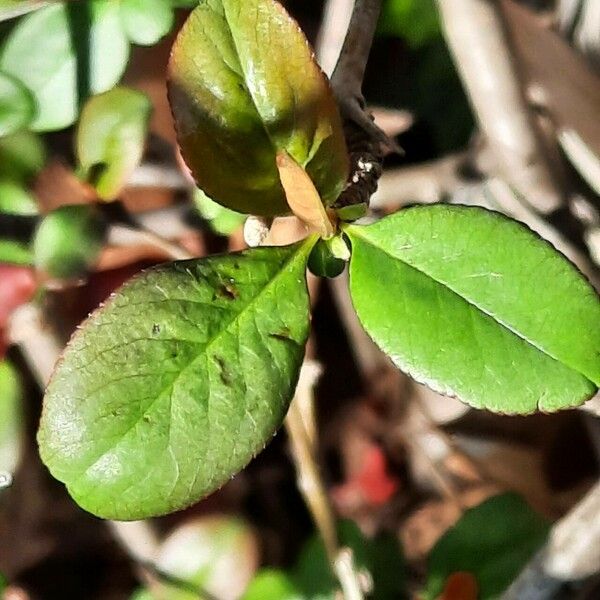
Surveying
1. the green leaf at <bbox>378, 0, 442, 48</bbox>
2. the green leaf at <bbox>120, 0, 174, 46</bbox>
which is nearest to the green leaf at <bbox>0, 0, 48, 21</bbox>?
the green leaf at <bbox>120, 0, 174, 46</bbox>

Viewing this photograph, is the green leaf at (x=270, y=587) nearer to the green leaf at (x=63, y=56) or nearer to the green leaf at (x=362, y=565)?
the green leaf at (x=362, y=565)

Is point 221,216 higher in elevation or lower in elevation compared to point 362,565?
higher

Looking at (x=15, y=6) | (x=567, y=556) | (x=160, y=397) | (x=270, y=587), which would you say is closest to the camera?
(x=160, y=397)

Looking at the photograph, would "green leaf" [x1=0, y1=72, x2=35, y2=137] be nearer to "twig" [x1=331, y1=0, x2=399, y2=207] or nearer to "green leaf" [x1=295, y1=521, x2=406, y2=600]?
"twig" [x1=331, y1=0, x2=399, y2=207]

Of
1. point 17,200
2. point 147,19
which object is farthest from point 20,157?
point 147,19

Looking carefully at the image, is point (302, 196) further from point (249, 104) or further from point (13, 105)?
point (13, 105)
